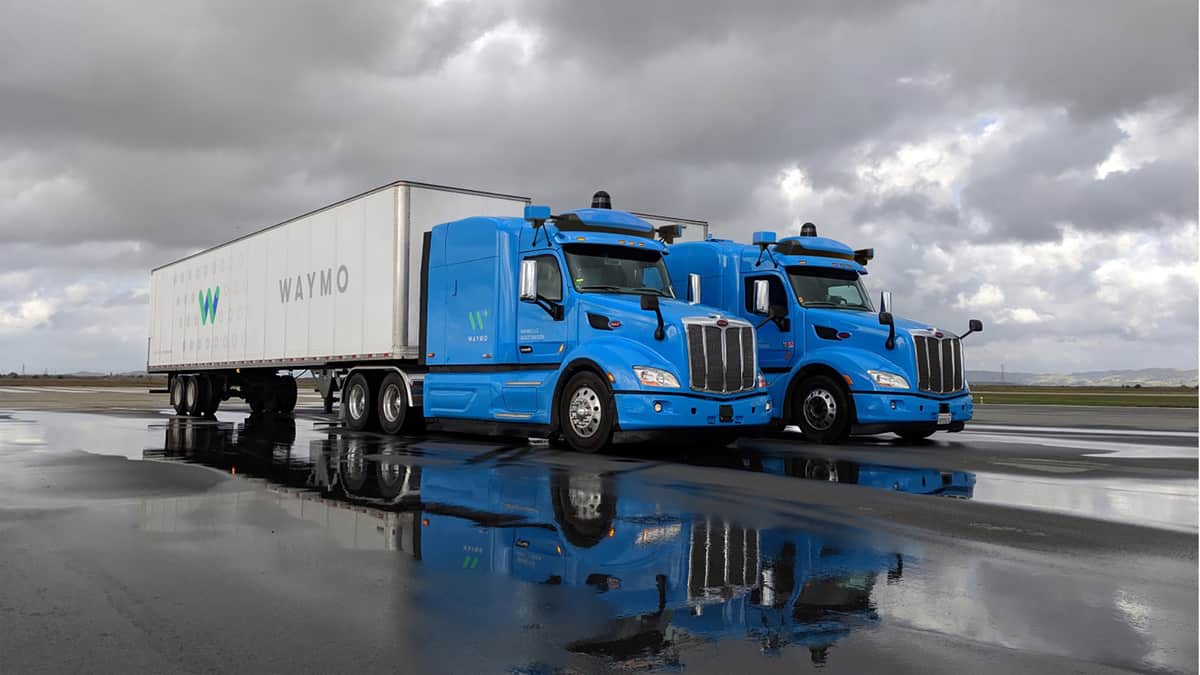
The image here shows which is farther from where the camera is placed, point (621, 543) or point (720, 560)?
point (621, 543)

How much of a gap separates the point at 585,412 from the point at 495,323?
2.59 metres

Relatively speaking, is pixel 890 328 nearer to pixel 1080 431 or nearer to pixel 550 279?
pixel 550 279

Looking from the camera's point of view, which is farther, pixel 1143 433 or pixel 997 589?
pixel 1143 433

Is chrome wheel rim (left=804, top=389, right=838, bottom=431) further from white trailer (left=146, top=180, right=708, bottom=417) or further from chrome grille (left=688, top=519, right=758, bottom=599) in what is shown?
chrome grille (left=688, top=519, right=758, bottom=599)

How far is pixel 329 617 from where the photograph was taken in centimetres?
455

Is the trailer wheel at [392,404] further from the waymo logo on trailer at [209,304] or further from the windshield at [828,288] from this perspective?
the waymo logo on trailer at [209,304]

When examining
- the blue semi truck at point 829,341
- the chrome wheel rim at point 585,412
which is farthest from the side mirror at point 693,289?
the chrome wheel rim at point 585,412

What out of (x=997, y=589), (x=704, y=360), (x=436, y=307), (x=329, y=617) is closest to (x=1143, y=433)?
(x=704, y=360)

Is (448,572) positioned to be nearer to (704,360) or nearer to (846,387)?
(704,360)

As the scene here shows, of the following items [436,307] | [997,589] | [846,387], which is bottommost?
[997,589]

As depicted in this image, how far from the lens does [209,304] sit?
2455 centimetres

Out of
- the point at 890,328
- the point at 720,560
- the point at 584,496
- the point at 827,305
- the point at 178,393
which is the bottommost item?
the point at 720,560

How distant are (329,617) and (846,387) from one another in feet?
38.6

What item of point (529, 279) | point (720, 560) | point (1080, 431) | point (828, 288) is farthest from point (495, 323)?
point (1080, 431)
